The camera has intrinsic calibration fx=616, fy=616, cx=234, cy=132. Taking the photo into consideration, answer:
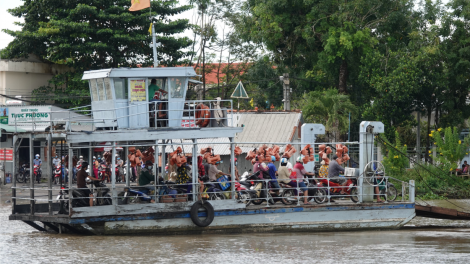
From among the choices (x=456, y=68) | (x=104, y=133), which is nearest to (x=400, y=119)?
(x=456, y=68)

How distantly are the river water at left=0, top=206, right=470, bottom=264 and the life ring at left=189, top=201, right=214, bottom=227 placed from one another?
369mm

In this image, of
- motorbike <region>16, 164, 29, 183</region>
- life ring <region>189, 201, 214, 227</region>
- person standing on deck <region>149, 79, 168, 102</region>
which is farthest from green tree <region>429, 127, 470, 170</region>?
motorbike <region>16, 164, 29, 183</region>

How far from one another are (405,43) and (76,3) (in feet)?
61.9

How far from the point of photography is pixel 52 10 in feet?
119

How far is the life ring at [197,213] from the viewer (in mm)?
16328

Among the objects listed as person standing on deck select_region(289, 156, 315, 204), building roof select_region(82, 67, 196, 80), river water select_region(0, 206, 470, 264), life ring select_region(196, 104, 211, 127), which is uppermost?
building roof select_region(82, 67, 196, 80)

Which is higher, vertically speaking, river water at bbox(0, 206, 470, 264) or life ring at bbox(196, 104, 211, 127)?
life ring at bbox(196, 104, 211, 127)

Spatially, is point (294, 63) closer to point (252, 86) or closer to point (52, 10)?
point (252, 86)

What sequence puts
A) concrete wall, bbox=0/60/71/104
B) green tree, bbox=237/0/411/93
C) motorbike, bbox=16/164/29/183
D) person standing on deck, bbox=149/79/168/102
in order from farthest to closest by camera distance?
concrete wall, bbox=0/60/71/104
motorbike, bbox=16/164/29/183
green tree, bbox=237/0/411/93
person standing on deck, bbox=149/79/168/102

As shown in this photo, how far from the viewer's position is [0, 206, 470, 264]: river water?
13461mm

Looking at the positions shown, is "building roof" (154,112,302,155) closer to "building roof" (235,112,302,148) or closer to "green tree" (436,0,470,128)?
"building roof" (235,112,302,148)

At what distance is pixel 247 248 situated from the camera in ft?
48.3

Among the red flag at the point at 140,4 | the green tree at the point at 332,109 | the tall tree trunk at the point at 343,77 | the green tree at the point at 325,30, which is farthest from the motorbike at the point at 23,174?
the tall tree trunk at the point at 343,77

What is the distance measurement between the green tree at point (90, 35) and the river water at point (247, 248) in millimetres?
19238
